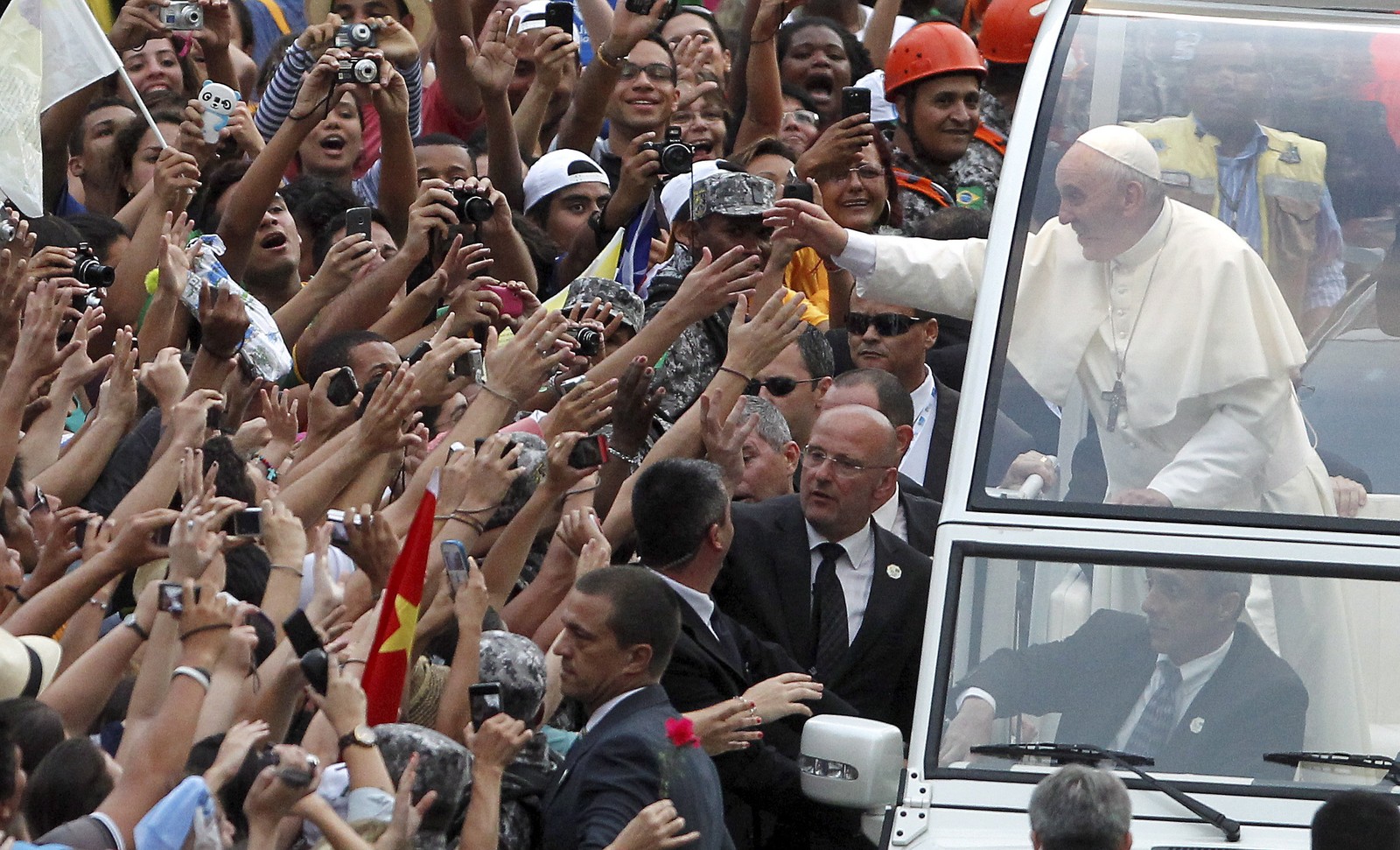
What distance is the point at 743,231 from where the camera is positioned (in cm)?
774

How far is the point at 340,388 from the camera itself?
21.5ft

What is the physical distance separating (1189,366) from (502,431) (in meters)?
2.17

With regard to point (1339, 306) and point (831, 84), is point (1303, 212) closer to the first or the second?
point (1339, 306)

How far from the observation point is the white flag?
7.32m

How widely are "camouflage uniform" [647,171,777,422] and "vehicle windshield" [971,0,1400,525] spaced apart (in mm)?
2167

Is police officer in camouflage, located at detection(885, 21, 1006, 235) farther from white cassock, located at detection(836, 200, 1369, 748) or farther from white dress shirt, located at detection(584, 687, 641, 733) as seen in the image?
white dress shirt, located at detection(584, 687, 641, 733)

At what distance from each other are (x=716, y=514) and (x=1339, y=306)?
1789 millimetres

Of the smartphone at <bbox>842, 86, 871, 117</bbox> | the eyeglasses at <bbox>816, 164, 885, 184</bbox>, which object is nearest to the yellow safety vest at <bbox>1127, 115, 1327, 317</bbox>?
the eyeglasses at <bbox>816, 164, 885, 184</bbox>

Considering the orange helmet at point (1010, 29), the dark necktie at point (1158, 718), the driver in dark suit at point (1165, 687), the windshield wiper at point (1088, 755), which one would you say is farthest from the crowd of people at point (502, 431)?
the orange helmet at point (1010, 29)

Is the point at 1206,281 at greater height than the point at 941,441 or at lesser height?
greater

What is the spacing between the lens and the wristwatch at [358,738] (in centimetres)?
446

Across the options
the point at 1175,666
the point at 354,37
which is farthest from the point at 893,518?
the point at 354,37

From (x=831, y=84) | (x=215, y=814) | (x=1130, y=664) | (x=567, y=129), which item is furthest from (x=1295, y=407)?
(x=831, y=84)

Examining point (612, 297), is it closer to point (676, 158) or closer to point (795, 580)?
point (676, 158)
